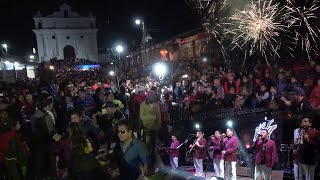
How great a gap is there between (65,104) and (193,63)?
12.6 meters

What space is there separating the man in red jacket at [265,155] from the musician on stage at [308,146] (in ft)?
1.89

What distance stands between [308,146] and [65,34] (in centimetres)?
7140

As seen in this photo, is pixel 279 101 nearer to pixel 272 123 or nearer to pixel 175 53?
pixel 272 123

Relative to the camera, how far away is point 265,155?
791 cm

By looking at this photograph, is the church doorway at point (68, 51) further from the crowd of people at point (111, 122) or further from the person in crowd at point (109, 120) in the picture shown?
the person in crowd at point (109, 120)

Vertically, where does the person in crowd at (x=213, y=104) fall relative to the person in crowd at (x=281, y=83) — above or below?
below

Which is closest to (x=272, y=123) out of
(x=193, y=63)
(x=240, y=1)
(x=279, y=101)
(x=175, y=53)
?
(x=279, y=101)

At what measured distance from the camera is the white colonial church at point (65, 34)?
7219 centimetres

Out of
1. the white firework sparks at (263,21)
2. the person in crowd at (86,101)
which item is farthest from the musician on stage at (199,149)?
the white firework sparks at (263,21)

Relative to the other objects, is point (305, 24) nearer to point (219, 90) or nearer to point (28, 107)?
point (219, 90)

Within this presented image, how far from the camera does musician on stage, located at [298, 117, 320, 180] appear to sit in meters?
7.41

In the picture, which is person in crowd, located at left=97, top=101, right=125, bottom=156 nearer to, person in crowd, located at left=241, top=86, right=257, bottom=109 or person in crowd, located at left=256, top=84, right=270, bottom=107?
person in crowd, located at left=241, top=86, right=257, bottom=109

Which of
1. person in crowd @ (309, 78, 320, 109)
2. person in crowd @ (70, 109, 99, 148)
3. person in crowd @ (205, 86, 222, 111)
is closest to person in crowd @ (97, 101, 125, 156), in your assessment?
person in crowd @ (70, 109, 99, 148)

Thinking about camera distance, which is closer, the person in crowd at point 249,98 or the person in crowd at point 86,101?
the person in crowd at point 249,98
